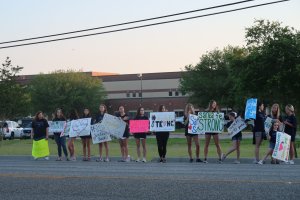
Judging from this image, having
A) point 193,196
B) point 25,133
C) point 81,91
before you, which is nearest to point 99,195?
point 193,196

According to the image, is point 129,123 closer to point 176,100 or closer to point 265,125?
point 265,125

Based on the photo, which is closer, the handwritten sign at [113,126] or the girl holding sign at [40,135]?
the handwritten sign at [113,126]

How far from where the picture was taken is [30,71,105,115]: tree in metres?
90.8

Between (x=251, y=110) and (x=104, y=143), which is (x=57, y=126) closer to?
(x=104, y=143)

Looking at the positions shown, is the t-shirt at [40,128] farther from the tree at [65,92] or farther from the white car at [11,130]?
the tree at [65,92]

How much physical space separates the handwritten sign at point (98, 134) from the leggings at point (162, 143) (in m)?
1.96

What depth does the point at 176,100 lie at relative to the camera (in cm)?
9550

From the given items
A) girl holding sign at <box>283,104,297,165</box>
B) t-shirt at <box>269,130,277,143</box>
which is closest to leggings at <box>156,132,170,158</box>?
t-shirt at <box>269,130,277,143</box>

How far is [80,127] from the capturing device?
21984mm

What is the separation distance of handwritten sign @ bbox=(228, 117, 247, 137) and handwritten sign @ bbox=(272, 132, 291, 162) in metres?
1.47

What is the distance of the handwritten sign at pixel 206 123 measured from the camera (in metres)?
20.1

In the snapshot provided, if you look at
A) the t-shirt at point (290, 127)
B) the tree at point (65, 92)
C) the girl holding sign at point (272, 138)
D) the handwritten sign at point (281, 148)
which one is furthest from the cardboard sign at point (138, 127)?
the tree at point (65, 92)

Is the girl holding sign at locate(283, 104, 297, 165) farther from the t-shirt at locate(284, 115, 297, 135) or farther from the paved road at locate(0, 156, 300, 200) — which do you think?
A: the paved road at locate(0, 156, 300, 200)

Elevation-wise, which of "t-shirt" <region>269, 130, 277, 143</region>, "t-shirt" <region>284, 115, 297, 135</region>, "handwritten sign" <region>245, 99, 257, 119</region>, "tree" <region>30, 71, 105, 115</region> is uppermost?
"tree" <region>30, 71, 105, 115</region>
